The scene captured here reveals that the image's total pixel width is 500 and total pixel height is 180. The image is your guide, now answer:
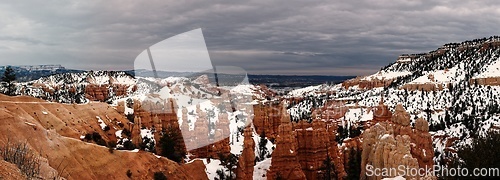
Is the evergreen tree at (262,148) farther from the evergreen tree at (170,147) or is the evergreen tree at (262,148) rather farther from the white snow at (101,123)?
the white snow at (101,123)

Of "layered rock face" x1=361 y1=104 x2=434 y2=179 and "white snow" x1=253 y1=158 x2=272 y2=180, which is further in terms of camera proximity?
"white snow" x1=253 y1=158 x2=272 y2=180

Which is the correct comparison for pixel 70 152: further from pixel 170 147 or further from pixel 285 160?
pixel 285 160

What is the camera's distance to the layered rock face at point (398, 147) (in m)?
23.9

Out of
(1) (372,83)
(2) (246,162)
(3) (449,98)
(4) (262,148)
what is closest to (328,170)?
(2) (246,162)

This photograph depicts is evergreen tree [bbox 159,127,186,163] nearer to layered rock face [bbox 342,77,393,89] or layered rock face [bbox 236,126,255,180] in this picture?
layered rock face [bbox 236,126,255,180]

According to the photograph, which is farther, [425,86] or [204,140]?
[425,86]

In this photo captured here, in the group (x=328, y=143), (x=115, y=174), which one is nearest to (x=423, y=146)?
(x=328, y=143)

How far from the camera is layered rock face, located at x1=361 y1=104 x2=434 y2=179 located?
23891 millimetres

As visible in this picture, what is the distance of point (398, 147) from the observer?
25234 millimetres

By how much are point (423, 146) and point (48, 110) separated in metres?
40.6

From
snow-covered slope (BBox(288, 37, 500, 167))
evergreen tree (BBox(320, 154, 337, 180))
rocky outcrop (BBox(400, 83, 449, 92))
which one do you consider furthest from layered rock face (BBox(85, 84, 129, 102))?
rocky outcrop (BBox(400, 83, 449, 92))

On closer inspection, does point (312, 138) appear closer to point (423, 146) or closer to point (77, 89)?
point (423, 146)

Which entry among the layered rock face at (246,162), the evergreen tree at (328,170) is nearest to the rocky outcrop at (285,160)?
the layered rock face at (246,162)

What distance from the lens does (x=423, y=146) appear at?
3472 cm
